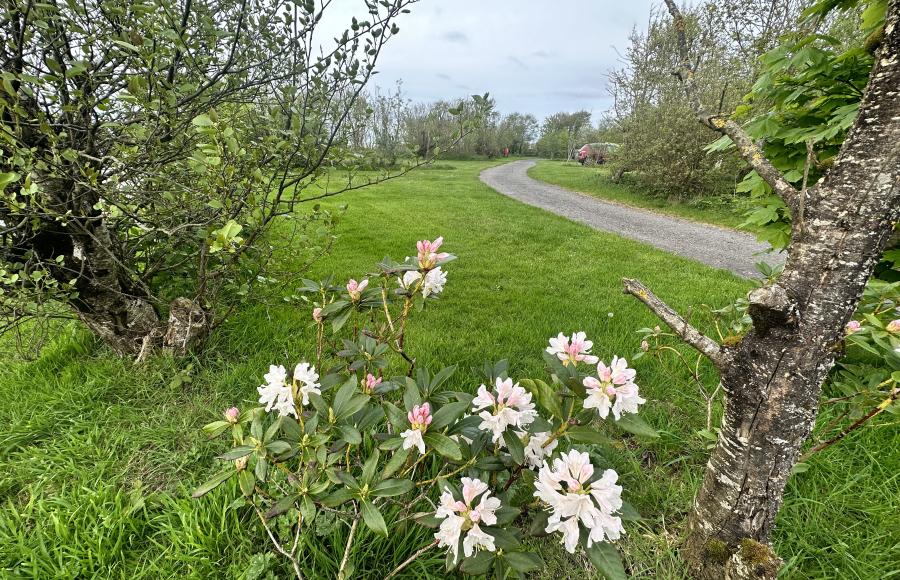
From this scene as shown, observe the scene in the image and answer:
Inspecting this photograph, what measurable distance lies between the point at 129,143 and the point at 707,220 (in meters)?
10.8

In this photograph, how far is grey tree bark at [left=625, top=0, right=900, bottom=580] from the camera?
3.19ft

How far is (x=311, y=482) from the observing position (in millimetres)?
1212

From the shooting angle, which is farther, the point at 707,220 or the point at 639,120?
the point at 639,120

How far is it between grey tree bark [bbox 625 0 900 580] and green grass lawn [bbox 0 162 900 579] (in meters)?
0.39

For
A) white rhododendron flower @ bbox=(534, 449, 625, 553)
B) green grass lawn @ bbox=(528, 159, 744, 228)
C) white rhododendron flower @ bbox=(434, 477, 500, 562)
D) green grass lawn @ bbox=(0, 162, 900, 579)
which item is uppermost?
white rhododendron flower @ bbox=(534, 449, 625, 553)

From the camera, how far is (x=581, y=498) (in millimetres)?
917

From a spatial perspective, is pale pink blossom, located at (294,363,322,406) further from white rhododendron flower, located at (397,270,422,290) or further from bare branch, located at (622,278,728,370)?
bare branch, located at (622,278,728,370)

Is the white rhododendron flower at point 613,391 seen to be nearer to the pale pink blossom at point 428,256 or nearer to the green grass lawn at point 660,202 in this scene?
the pale pink blossom at point 428,256

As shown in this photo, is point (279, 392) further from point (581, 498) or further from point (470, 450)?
point (581, 498)

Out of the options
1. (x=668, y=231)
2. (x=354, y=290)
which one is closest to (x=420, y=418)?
(x=354, y=290)

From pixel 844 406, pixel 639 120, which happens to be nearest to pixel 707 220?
pixel 639 120

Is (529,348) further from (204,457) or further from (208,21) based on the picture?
(208,21)

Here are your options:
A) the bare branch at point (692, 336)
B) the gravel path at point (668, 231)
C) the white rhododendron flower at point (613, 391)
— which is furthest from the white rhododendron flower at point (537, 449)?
the gravel path at point (668, 231)

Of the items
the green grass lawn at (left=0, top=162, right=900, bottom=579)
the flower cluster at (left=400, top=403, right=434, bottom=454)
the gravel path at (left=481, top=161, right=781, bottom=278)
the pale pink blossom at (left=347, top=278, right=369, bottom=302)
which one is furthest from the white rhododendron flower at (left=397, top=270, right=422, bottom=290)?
the gravel path at (left=481, top=161, right=781, bottom=278)
